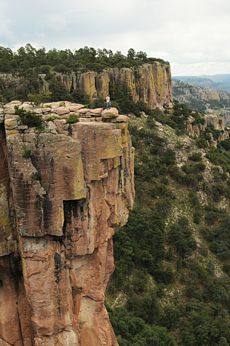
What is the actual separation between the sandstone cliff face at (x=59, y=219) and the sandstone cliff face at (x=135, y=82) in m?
55.1

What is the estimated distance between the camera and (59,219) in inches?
643

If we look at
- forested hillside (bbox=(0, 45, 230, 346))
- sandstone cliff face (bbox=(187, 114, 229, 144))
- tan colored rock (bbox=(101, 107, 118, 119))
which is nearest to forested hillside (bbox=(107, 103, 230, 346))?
forested hillside (bbox=(0, 45, 230, 346))

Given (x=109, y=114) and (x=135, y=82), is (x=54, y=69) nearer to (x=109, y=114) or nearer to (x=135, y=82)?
(x=135, y=82)

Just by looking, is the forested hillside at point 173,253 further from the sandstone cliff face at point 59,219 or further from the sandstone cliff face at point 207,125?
the sandstone cliff face at point 207,125

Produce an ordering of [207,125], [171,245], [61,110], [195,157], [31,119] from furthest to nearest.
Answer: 1. [207,125]
2. [195,157]
3. [171,245]
4. [61,110]
5. [31,119]

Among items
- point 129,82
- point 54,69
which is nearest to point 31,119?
point 54,69

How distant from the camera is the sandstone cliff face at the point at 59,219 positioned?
52.2ft

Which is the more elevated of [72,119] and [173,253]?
[72,119]

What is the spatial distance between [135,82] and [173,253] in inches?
1723

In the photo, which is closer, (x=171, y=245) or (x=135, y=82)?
(x=171, y=245)

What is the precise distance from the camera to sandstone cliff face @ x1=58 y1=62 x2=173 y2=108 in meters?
72.1

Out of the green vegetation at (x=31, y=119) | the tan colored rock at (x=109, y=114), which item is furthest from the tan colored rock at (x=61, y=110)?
the tan colored rock at (x=109, y=114)

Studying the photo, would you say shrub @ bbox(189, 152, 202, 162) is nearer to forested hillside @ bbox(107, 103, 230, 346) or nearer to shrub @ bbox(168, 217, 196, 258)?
forested hillside @ bbox(107, 103, 230, 346)

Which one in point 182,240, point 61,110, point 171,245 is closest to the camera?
point 61,110
